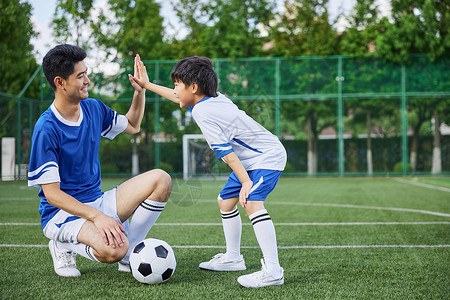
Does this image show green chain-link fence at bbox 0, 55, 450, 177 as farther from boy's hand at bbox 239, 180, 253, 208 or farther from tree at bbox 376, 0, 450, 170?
boy's hand at bbox 239, 180, 253, 208

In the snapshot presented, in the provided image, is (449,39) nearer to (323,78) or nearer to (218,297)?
(323,78)

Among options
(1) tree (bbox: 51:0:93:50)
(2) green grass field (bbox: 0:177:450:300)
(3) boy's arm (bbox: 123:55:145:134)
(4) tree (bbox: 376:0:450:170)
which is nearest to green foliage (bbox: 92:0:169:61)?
(1) tree (bbox: 51:0:93:50)

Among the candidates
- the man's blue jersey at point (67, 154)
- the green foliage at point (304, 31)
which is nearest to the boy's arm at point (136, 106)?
the man's blue jersey at point (67, 154)

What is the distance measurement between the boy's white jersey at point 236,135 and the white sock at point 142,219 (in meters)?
0.54

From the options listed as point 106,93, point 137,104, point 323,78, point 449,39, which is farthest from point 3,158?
point 449,39

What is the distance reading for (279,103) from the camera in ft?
54.8

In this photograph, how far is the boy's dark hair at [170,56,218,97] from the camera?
2.99 metres

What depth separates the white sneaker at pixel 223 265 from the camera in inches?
125

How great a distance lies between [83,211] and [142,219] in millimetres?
482

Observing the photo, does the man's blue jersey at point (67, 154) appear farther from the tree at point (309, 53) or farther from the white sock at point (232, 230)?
the tree at point (309, 53)

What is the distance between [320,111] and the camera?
16.7m

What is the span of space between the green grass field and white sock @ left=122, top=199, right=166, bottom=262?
241 millimetres

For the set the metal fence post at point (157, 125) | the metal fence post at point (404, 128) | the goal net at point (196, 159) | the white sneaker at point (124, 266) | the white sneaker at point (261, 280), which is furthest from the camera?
the metal fence post at point (157, 125)

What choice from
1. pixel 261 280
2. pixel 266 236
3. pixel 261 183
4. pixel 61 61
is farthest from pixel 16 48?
pixel 261 280
